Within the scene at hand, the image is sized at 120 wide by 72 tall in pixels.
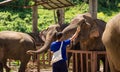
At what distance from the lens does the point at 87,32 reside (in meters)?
9.84

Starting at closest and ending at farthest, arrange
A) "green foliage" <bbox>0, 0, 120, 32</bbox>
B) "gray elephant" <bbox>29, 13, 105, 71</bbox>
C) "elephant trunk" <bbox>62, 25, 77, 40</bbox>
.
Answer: "elephant trunk" <bbox>62, 25, 77, 40</bbox>, "gray elephant" <bbox>29, 13, 105, 71</bbox>, "green foliage" <bbox>0, 0, 120, 32</bbox>

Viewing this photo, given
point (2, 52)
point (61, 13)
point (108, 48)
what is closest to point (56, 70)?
point (108, 48)

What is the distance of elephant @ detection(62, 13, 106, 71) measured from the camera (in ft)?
32.0

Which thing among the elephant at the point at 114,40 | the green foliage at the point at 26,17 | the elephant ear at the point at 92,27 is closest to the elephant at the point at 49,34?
the elephant ear at the point at 92,27

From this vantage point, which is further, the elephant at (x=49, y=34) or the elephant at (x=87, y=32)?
the elephant at (x=87, y=32)

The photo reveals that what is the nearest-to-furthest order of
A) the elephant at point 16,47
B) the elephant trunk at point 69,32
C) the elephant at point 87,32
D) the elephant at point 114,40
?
the elephant at point 114,40
the elephant trunk at point 69,32
the elephant at point 87,32
the elephant at point 16,47

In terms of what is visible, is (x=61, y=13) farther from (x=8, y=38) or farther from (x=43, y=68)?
(x=8, y=38)

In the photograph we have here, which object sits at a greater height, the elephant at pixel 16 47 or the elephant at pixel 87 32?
the elephant at pixel 87 32

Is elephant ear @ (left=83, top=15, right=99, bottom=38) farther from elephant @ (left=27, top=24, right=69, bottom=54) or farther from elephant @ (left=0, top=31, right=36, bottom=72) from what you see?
elephant @ (left=0, top=31, right=36, bottom=72)

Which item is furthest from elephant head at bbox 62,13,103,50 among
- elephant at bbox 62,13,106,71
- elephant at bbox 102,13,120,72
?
elephant at bbox 102,13,120,72

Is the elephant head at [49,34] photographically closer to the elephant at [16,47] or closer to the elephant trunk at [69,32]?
the elephant trunk at [69,32]

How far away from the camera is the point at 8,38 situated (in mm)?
12133

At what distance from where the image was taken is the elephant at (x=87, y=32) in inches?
384

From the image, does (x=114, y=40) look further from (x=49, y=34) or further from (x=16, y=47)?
(x=16, y=47)
